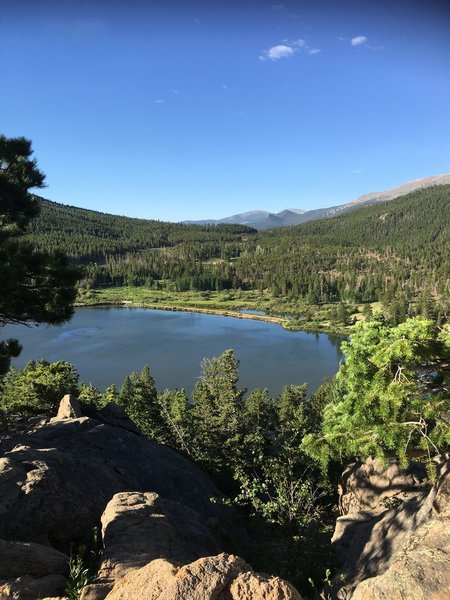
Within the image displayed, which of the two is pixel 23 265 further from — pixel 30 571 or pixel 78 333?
pixel 78 333

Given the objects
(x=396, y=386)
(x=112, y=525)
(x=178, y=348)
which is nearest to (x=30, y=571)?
(x=112, y=525)

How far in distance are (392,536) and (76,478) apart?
7296mm

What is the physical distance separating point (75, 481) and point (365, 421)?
6647mm

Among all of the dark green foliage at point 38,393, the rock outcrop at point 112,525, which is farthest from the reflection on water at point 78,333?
the rock outcrop at point 112,525

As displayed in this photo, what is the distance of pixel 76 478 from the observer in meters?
9.52

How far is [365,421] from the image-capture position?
7566mm

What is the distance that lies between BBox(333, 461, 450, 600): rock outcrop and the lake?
39.0 metres

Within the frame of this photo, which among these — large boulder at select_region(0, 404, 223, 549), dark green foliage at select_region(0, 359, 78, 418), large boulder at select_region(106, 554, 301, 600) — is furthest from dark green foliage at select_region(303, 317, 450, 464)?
dark green foliage at select_region(0, 359, 78, 418)

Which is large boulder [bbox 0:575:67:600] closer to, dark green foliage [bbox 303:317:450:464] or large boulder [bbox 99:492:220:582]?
large boulder [bbox 99:492:220:582]

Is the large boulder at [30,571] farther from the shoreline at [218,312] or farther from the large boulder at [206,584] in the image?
the shoreline at [218,312]

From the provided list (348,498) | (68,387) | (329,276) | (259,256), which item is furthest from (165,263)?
(348,498)

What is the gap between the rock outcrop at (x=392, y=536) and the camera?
529 centimetres

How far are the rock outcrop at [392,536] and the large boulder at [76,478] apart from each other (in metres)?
4.98

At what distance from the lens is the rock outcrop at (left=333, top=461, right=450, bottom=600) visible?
5293 mm
